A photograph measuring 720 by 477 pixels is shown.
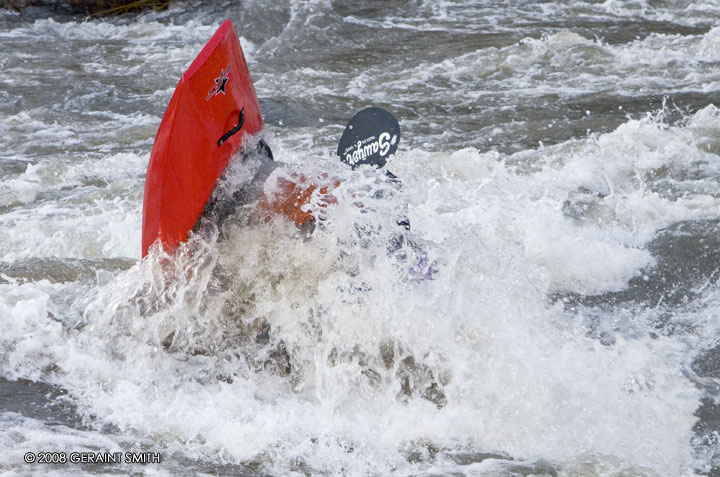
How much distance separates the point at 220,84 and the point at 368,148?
0.67 metres

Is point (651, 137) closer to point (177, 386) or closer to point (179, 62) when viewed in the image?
point (177, 386)

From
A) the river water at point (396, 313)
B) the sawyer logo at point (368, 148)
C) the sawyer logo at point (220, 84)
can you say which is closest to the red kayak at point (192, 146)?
the sawyer logo at point (220, 84)

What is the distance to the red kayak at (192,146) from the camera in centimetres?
295

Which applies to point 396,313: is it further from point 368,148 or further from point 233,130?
point 233,130

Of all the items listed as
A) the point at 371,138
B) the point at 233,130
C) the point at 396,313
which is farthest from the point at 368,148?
the point at 396,313

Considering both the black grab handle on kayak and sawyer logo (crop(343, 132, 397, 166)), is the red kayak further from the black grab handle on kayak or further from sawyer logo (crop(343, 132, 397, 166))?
sawyer logo (crop(343, 132, 397, 166))

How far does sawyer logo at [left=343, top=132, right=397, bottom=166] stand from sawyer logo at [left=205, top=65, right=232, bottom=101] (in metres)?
0.60

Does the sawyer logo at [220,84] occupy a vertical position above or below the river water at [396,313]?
above

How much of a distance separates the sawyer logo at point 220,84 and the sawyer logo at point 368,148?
1.96 ft

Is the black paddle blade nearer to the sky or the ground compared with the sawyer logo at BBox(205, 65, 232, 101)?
nearer to the ground

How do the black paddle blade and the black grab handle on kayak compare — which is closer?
the black grab handle on kayak

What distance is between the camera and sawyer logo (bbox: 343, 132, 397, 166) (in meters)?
3.29

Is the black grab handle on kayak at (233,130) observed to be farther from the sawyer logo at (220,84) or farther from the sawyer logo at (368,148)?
the sawyer logo at (368,148)

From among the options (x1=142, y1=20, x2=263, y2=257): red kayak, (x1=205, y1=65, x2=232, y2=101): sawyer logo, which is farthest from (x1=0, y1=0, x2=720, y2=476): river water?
(x1=205, y1=65, x2=232, y2=101): sawyer logo
